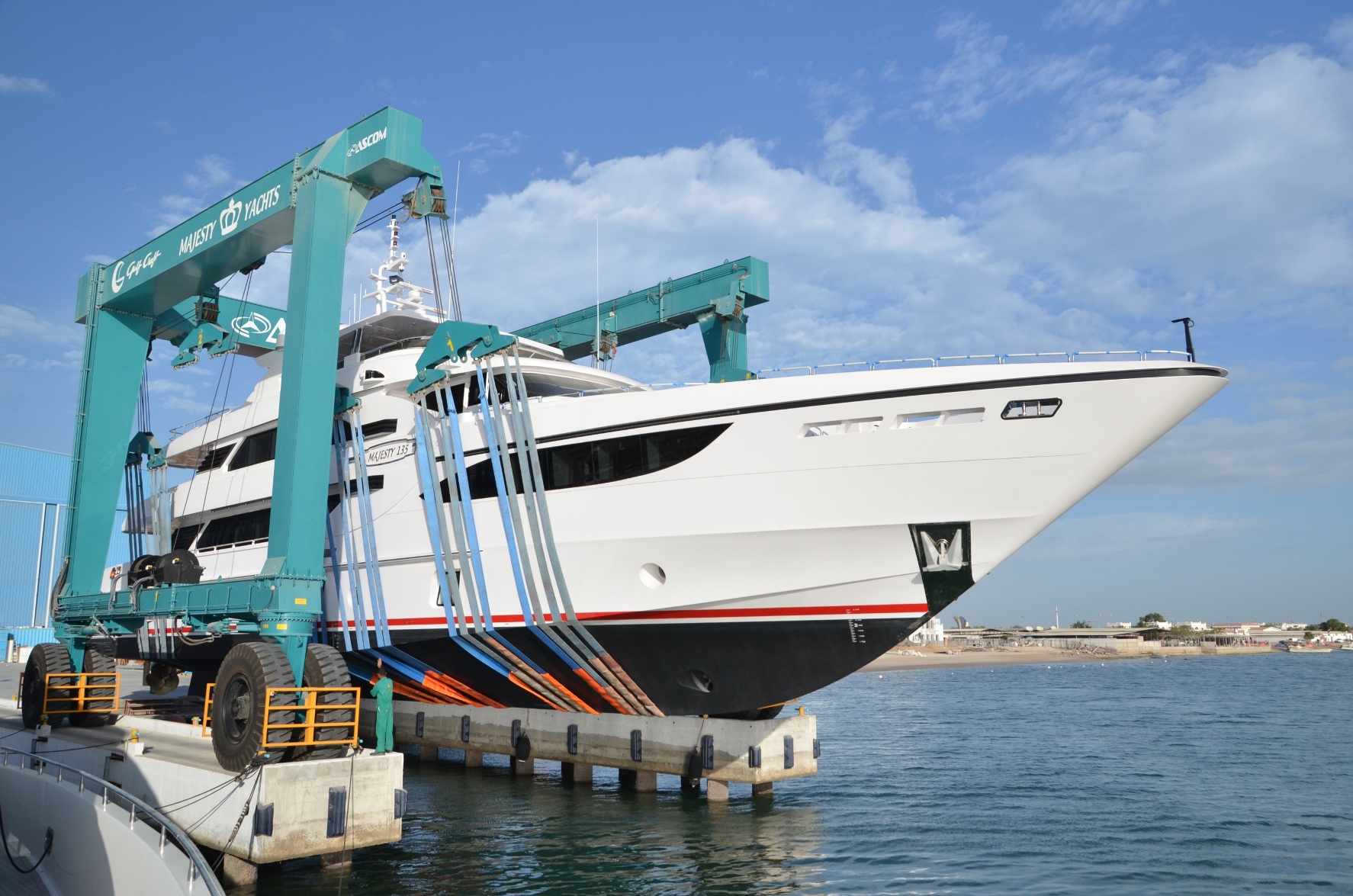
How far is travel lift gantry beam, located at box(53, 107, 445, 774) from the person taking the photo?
39.4 ft

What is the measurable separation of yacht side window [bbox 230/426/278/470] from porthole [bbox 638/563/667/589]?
831cm

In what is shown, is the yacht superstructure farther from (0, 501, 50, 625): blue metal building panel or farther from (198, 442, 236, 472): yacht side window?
(0, 501, 50, 625): blue metal building panel

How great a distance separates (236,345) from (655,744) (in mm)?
9887

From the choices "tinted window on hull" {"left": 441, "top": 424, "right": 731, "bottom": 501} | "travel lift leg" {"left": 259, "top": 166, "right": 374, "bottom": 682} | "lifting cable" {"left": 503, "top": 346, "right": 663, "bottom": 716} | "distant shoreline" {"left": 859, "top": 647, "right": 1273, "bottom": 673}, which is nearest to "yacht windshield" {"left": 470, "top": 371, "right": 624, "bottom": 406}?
"lifting cable" {"left": 503, "top": 346, "right": 663, "bottom": 716}

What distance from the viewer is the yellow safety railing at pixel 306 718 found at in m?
9.95

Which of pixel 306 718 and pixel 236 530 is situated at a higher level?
pixel 236 530

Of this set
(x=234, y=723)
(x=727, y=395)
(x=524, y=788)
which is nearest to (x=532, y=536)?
(x=727, y=395)

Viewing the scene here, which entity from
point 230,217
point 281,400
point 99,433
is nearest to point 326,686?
point 281,400

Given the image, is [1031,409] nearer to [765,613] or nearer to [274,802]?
[765,613]

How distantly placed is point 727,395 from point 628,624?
3.49 metres

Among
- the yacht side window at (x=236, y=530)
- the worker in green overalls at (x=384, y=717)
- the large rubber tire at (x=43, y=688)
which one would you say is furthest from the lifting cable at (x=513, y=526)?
the large rubber tire at (x=43, y=688)

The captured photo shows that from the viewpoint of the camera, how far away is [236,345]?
1638 centimetres

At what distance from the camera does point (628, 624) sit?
13.1m

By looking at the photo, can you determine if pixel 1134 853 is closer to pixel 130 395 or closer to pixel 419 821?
pixel 419 821
